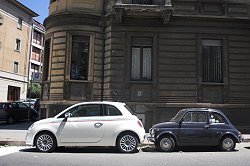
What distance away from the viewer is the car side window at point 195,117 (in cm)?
1223

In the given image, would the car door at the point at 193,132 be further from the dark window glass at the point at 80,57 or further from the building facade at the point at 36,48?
the building facade at the point at 36,48

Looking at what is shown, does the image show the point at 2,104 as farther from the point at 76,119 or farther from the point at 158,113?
the point at 76,119

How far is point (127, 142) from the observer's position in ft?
37.1

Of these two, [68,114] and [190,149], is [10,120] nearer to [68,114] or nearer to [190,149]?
[68,114]

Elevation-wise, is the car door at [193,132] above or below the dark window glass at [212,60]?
below

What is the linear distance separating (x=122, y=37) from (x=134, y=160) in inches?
382

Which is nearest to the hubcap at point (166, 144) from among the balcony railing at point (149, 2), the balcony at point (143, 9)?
the balcony at point (143, 9)

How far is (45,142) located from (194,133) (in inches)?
201

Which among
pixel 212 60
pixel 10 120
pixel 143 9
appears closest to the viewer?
pixel 143 9

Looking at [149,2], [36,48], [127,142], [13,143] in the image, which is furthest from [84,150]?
[36,48]

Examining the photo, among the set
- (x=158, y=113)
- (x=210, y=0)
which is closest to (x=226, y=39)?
(x=210, y=0)

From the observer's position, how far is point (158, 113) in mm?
17828

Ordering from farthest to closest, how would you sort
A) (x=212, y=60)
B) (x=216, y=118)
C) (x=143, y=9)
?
1. (x=212, y=60)
2. (x=143, y=9)
3. (x=216, y=118)

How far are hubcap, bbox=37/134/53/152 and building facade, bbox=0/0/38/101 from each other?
33.4 m
